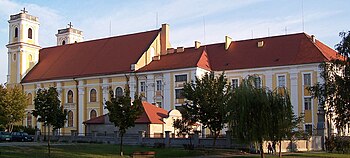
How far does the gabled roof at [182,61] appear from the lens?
61.8 metres

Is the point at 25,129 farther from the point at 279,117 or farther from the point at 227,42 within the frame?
the point at 279,117

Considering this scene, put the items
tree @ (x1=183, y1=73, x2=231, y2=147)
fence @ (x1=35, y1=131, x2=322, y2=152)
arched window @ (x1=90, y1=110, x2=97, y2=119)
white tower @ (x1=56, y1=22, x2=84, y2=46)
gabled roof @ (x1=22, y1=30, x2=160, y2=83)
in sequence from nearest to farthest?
tree @ (x1=183, y1=73, x2=231, y2=147) → fence @ (x1=35, y1=131, x2=322, y2=152) → gabled roof @ (x1=22, y1=30, x2=160, y2=83) → arched window @ (x1=90, y1=110, x2=97, y2=119) → white tower @ (x1=56, y1=22, x2=84, y2=46)

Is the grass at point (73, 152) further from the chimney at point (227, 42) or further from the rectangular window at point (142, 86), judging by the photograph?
the chimney at point (227, 42)

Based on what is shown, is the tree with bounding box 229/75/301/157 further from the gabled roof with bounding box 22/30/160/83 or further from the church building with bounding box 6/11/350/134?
the gabled roof with bounding box 22/30/160/83

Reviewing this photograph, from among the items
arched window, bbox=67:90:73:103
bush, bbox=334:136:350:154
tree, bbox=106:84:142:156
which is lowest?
bush, bbox=334:136:350:154

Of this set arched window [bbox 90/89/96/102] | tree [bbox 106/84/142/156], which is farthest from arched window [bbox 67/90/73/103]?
tree [bbox 106/84/142/156]

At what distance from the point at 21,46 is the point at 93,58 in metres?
13.3

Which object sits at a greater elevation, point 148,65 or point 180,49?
point 180,49

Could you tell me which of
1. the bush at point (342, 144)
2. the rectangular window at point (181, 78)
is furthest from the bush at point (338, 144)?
the rectangular window at point (181, 78)

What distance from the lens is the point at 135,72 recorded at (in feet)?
213

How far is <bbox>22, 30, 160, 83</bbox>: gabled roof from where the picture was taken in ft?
224

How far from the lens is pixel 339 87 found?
4328 cm

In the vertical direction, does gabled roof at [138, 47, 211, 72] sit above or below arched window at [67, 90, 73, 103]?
above

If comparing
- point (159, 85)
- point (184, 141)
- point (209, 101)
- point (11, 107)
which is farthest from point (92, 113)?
point (209, 101)
